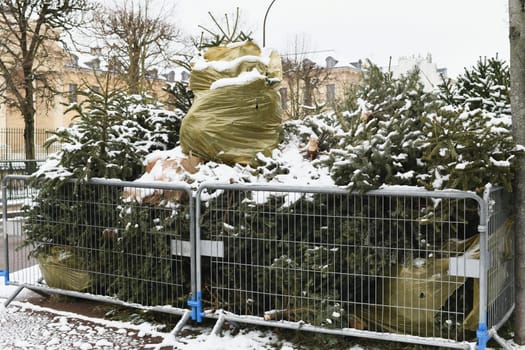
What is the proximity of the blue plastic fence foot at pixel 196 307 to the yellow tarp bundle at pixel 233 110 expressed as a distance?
1357mm

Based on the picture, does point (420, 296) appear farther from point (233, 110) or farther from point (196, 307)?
point (233, 110)

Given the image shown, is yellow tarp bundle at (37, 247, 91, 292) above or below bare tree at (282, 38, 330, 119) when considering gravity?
below

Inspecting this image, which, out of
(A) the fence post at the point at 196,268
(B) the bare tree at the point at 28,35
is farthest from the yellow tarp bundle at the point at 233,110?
(B) the bare tree at the point at 28,35

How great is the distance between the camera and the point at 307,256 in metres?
4.27

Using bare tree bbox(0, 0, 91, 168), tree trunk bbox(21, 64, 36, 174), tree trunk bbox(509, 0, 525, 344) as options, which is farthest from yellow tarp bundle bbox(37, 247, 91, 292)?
bare tree bbox(0, 0, 91, 168)

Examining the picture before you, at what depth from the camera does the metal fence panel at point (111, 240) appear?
4824 millimetres

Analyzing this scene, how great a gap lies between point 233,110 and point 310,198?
56.8 inches

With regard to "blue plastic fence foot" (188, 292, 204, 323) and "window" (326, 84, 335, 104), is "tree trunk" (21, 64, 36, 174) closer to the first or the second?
"window" (326, 84, 335, 104)

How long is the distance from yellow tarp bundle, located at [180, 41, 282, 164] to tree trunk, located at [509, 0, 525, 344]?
2.24 meters

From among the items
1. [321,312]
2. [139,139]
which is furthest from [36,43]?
[321,312]

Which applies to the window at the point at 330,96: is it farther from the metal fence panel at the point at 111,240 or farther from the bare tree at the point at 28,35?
the bare tree at the point at 28,35

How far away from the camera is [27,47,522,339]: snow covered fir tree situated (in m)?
4.00

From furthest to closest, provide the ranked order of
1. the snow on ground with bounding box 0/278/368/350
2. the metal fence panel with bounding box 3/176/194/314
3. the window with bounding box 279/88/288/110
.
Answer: the window with bounding box 279/88/288/110 < the metal fence panel with bounding box 3/176/194/314 < the snow on ground with bounding box 0/278/368/350

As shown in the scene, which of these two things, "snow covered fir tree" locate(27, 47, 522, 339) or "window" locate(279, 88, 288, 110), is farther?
"window" locate(279, 88, 288, 110)
